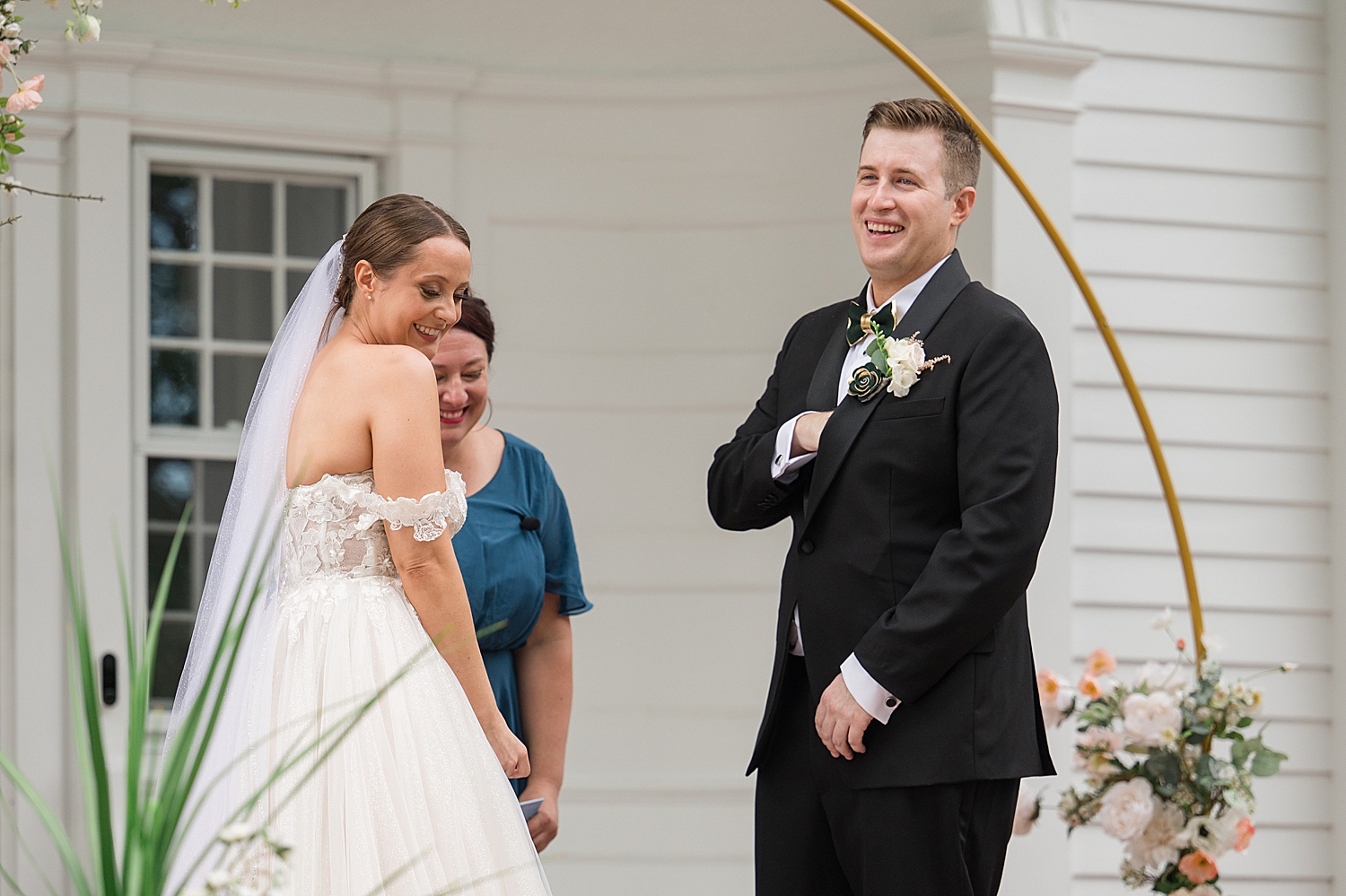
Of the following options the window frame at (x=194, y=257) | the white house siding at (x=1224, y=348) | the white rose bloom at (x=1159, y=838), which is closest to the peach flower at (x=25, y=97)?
the window frame at (x=194, y=257)

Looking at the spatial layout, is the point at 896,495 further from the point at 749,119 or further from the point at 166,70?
the point at 166,70

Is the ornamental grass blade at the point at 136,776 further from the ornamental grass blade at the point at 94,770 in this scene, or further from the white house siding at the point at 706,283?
the white house siding at the point at 706,283

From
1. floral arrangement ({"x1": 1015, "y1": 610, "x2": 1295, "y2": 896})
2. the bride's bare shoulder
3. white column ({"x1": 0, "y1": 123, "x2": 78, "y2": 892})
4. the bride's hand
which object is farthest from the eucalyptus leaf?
white column ({"x1": 0, "y1": 123, "x2": 78, "y2": 892})

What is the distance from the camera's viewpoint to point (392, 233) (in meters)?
2.20

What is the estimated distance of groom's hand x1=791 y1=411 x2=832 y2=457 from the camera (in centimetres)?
228

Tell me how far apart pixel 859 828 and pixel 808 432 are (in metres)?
0.59

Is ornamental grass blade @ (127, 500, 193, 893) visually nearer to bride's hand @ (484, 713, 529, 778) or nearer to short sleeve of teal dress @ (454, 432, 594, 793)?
bride's hand @ (484, 713, 529, 778)

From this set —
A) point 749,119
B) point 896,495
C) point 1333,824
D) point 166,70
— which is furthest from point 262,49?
point 1333,824

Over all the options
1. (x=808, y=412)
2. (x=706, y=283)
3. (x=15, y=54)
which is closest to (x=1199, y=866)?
(x=808, y=412)

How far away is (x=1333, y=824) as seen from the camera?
4.20 m

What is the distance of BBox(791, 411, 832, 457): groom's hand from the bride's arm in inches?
21.5

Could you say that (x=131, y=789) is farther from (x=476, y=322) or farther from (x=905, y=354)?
(x=476, y=322)

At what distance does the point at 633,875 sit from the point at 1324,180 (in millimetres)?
2815

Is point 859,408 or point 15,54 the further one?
point 859,408
